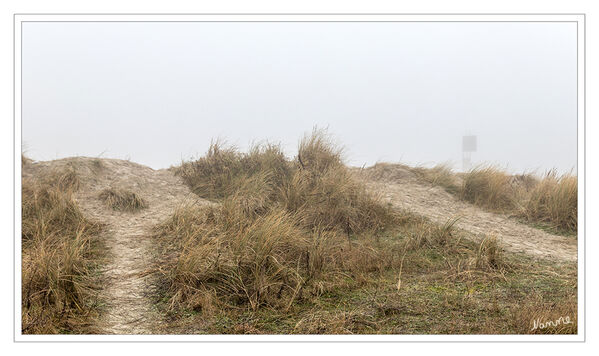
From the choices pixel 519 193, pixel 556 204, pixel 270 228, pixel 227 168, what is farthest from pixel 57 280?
pixel 519 193

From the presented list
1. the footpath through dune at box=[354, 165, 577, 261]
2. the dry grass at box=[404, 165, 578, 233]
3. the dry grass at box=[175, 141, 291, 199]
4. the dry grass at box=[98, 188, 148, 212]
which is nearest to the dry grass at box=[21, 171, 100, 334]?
the dry grass at box=[98, 188, 148, 212]

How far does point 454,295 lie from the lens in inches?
142

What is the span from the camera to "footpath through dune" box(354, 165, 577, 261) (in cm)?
547

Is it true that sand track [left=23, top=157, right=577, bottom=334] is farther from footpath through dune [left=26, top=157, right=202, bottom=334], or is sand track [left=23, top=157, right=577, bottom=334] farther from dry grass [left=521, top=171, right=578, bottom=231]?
dry grass [left=521, top=171, right=578, bottom=231]

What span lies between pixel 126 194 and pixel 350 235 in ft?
12.4

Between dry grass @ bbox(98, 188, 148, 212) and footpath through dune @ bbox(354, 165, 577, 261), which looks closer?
footpath through dune @ bbox(354, 165, 577, 261)

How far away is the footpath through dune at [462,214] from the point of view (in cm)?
547

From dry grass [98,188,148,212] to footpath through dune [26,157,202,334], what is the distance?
0.09 meters

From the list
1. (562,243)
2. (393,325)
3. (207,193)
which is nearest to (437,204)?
(562,243)

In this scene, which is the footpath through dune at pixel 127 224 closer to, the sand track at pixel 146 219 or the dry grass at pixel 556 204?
the sand track at pixel 146 219

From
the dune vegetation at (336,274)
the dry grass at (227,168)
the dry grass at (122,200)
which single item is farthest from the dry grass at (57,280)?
the dry grass at (227,168)

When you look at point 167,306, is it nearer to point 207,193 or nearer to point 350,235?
point 350,235

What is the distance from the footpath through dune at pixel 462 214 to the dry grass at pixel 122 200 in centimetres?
381

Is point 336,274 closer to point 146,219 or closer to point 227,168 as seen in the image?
point 146,219
